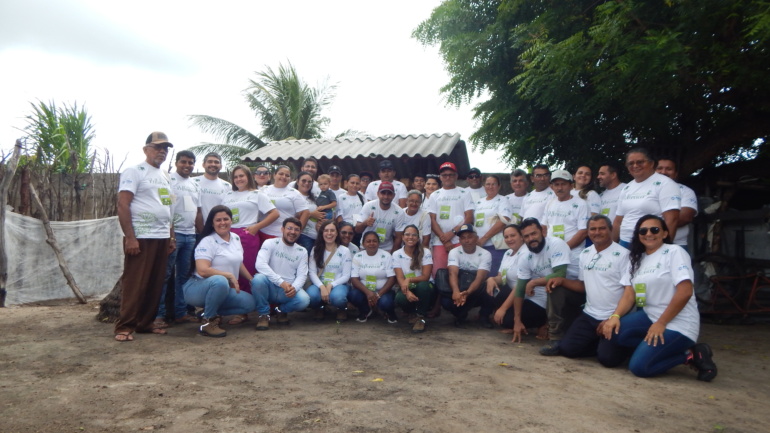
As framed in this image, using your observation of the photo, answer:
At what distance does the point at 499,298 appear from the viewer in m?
5.99

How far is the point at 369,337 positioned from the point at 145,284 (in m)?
2.19

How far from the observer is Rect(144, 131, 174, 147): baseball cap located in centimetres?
524

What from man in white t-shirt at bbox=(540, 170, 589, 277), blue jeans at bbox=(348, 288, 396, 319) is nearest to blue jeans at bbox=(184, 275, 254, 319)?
blue jeans at bbox=(348, 288, 396, 319)

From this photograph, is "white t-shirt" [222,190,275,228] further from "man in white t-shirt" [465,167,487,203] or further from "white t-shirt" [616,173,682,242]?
"white t-shirt" [616,173,682,242]

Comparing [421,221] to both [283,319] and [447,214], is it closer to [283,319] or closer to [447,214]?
[447,214]

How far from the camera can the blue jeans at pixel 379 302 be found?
6266 mm

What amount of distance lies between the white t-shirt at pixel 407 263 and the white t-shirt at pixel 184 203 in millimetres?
2220

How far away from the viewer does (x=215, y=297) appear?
5430 millimetres

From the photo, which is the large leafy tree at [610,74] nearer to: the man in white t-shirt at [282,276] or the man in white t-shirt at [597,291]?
the man in white t-shirt at [597,291]

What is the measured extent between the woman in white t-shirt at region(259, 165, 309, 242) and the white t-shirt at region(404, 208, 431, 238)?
1225 mm

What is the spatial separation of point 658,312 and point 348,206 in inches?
153

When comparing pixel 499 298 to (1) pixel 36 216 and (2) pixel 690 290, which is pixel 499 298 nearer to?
(2) pixel 690 290

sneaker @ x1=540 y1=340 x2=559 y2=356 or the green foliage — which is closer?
sneaker @ x1=540 y1=340 x2=559 y2=356

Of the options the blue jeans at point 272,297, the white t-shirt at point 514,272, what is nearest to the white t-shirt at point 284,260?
the blue jeans at point 272,297
